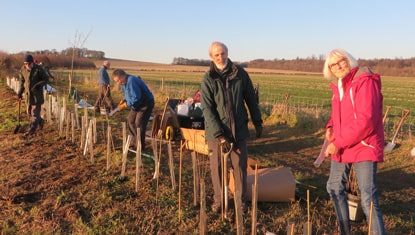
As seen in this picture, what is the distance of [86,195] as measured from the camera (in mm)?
5203

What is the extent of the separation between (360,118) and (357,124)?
0.17 ft

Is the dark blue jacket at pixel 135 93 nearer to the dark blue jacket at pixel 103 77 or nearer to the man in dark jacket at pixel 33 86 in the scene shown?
the man in dark jacket at pixel 33 86

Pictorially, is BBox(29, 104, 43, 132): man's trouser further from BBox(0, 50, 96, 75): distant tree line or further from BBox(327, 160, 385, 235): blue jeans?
BBox(0, 50, 96, 75): distant tree line

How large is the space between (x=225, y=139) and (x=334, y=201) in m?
1.11

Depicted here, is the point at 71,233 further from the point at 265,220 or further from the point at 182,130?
the point at 182,130

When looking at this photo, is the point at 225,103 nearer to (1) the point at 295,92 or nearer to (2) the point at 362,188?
(2) the point at 362,188

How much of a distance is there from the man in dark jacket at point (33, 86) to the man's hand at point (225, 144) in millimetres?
5752

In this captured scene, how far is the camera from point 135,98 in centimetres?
708

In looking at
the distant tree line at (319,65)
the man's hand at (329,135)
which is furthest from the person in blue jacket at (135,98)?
the distant tree line at (319,65)

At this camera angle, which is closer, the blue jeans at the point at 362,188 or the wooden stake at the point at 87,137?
the blue jeans at the point at 362,188

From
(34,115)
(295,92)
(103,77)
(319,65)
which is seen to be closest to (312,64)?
(319,65)

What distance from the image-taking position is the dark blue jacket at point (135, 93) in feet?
23.2

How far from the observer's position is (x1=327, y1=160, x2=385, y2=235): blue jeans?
11.3 feet

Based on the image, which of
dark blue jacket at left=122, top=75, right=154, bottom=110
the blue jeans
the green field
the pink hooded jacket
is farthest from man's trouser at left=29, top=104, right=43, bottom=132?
the green field
